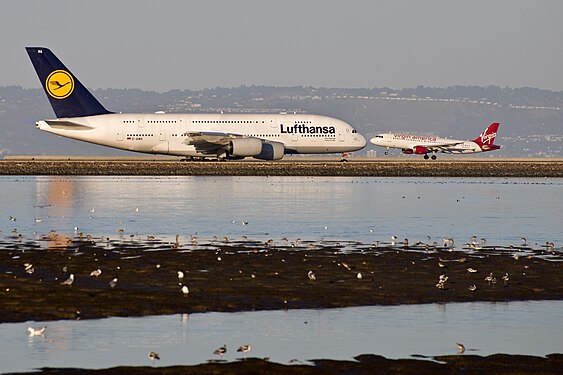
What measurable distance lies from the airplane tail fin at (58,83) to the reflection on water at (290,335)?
302 feet

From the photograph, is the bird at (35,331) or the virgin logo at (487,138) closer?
the bird at (35,331)

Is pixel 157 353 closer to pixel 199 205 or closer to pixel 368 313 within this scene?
pixel 368 313

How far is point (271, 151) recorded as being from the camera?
363 feet

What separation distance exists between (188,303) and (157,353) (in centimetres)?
475

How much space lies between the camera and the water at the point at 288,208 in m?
40.2

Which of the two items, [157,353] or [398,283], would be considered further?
[398,283]

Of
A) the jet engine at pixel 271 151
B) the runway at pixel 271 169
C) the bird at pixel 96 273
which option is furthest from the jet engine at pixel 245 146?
the bird at pixel 96 273

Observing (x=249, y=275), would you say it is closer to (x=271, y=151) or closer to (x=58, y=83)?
(x=271, y=151)

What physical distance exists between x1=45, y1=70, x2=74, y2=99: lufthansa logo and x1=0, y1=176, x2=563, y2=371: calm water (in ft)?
85.4

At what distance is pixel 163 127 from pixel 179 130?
5.05ft

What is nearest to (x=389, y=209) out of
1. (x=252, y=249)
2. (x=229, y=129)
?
(x=252, y=249)

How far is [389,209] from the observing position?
52719 mm

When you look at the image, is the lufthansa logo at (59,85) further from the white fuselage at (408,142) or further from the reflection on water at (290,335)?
the reflection on water at (290,335)

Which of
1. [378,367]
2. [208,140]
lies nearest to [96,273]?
[378,367]
